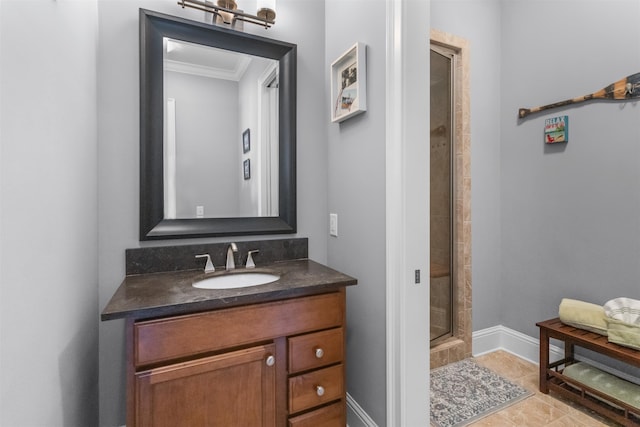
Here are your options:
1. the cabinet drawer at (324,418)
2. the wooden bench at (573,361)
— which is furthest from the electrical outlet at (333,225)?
the wooden bench at (573,361)

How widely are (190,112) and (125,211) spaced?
0.56m

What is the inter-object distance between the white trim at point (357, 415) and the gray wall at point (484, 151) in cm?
125

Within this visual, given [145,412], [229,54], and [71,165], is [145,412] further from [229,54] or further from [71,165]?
[229,54]

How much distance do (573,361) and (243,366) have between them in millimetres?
2060

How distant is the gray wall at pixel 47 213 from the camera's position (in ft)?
2.22

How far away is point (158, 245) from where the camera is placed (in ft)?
4.90

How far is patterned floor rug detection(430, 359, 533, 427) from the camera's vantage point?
5.63ft

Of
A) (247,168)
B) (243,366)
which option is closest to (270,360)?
(243,366)

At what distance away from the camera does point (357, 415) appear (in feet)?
5.05

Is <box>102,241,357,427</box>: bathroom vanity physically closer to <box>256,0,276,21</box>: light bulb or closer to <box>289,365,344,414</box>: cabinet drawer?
<box>289,365,344,414</box>: cabinet drawer

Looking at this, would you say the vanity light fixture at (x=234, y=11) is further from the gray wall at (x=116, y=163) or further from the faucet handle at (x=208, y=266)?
the faucet handle at (x=208, y=266)

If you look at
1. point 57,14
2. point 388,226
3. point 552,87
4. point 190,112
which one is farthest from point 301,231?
point 552,87

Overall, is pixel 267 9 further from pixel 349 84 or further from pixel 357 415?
pixel 357 415

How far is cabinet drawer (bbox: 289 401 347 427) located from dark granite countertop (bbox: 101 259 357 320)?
19.1 inches
